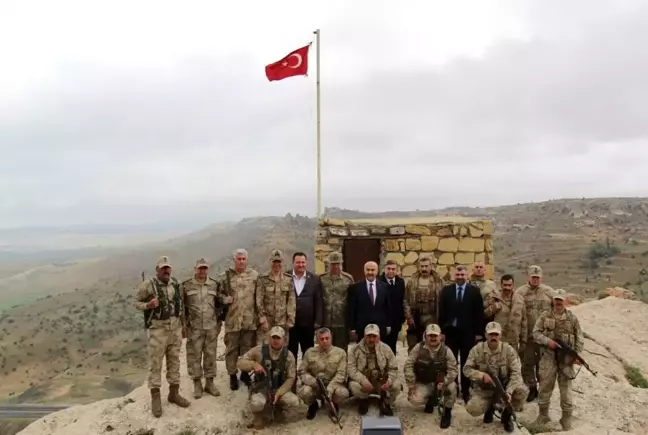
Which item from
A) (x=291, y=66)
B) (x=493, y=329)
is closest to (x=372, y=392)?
(x=493, y=329)

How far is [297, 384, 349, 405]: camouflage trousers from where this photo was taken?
22.0 feet

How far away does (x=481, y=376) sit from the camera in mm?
6488

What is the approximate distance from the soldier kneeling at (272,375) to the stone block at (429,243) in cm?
397

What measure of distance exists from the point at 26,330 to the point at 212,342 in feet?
105

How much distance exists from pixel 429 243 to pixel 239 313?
407 cm

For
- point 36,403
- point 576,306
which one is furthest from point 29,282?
point 576,306

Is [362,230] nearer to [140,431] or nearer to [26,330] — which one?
[140,431]

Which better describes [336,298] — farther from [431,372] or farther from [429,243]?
[429,243]

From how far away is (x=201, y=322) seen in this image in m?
7.27

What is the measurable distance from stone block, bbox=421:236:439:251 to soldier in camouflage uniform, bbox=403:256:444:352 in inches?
92.4

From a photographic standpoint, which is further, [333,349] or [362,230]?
[362,230]

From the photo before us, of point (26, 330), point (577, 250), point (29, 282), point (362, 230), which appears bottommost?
point (29, 282)

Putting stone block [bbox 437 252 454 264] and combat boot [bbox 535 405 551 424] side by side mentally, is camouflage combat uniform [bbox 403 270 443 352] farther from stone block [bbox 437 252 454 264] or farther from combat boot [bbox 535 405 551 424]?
stone block [bbox 437 252 454 264]

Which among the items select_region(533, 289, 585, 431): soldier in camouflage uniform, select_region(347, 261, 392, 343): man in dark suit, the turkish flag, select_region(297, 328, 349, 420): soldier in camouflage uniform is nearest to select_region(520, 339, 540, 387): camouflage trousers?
select_region(533, 289, 585, 431): soldier in camouflage uniform
